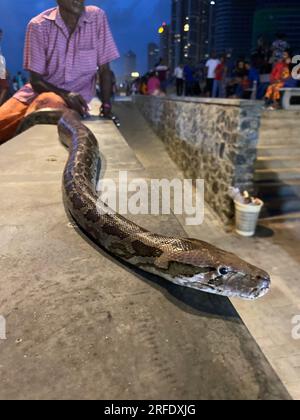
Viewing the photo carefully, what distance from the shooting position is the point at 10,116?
171 inches

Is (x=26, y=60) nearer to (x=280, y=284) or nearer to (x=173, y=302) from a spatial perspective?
(x=173, y=302)

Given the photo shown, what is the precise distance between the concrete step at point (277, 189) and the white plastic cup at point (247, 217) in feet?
3.33

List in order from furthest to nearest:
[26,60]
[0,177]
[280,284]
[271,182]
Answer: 1. [271,182]
2. [280,284]
3. [26,60]
4. [0,177]

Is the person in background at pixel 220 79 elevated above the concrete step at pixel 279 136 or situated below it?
above

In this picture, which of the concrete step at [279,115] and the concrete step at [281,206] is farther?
the concrete step at [279,115]

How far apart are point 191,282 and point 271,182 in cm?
683

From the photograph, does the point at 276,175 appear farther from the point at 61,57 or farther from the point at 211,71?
the point at 211,71

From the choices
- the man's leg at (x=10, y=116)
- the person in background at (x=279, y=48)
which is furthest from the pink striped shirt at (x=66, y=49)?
the person in background at (x=279, y=48)

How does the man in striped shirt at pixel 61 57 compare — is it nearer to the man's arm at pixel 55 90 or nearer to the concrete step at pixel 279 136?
the man's arm at pixel 55 90

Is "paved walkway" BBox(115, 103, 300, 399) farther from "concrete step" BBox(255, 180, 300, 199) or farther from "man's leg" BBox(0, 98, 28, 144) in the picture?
"man's leg" BBox(0, 98, 28, 144)

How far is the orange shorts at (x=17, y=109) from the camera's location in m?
4.31

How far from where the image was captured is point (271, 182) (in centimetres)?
759
